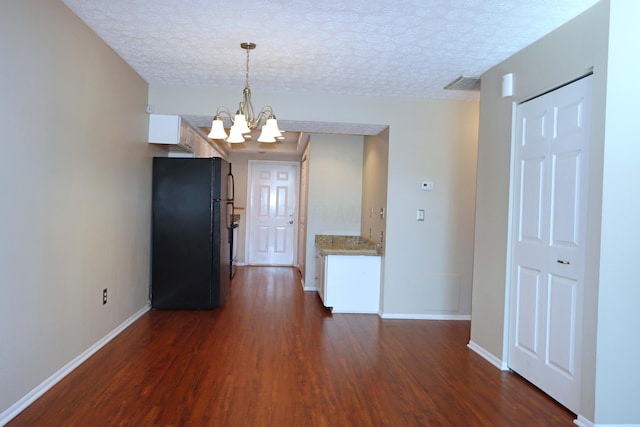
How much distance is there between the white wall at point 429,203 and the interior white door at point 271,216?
159 inches

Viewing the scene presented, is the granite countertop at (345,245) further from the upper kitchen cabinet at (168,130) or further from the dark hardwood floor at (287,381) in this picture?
the upper kitchen cabinet at (168,130)

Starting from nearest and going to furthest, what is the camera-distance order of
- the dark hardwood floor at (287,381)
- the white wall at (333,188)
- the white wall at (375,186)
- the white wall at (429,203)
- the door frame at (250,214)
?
the dark hardwood floor at (287,381)
the white wall at (429,203)
the white wall at (375,186)
the white wall at (333,188)
the door frame at (250,214)

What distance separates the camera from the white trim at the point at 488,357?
3.34 m

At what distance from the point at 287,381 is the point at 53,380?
1425mm

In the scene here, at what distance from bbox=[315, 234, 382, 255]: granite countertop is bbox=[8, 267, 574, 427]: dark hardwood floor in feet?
2.67

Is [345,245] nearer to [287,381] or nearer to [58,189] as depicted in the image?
[287,381]

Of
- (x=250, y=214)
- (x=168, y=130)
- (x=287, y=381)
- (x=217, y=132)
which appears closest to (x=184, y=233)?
(x=168, y=130)

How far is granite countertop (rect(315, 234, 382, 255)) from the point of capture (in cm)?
504

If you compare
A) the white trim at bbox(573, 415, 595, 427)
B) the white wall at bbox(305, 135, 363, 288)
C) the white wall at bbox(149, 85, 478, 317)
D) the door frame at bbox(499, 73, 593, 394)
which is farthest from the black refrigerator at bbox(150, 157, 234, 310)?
the white trim at bbox(573, 415, 595, 427)

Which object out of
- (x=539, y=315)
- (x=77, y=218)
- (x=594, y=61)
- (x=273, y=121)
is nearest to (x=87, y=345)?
(x=77, y=218)

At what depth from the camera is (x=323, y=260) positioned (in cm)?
531

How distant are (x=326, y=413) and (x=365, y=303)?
2582 millimetres

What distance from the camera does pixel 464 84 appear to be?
13.7ft

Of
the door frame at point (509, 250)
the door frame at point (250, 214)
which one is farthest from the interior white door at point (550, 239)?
the door frame at point (250, 214)
